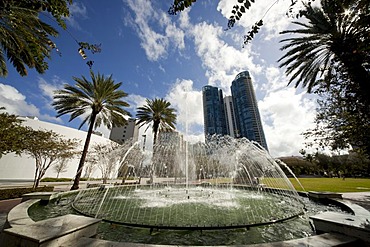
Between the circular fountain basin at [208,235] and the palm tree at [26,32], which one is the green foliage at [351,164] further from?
the palm tree at [26,32]

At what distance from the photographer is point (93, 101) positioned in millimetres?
A: 18359

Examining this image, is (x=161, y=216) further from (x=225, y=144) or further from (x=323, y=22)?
(x=323, y=22)

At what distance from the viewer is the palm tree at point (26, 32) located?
300cm

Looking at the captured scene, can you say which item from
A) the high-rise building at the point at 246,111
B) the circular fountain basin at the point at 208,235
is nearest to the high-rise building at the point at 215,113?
the high-rise building at the point at 246,111

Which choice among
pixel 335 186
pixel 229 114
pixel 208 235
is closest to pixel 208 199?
pixel 208 235

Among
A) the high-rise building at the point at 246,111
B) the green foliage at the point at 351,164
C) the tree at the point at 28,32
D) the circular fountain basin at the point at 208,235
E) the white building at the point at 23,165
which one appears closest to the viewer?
the tree at the point at 28,32

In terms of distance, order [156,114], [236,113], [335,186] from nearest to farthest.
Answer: [335,186] → [156,114] → [236,113]

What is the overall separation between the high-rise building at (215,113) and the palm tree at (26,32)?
6238 cm

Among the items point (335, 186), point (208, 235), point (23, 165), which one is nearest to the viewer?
point (208, 235)

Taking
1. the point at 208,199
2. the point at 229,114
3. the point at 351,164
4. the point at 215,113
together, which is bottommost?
the point at 208,199

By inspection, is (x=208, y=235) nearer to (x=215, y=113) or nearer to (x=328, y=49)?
(x=328, y=49)

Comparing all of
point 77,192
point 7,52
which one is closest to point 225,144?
point 77,192

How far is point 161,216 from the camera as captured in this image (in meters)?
6.36

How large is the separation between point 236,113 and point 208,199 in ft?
250
